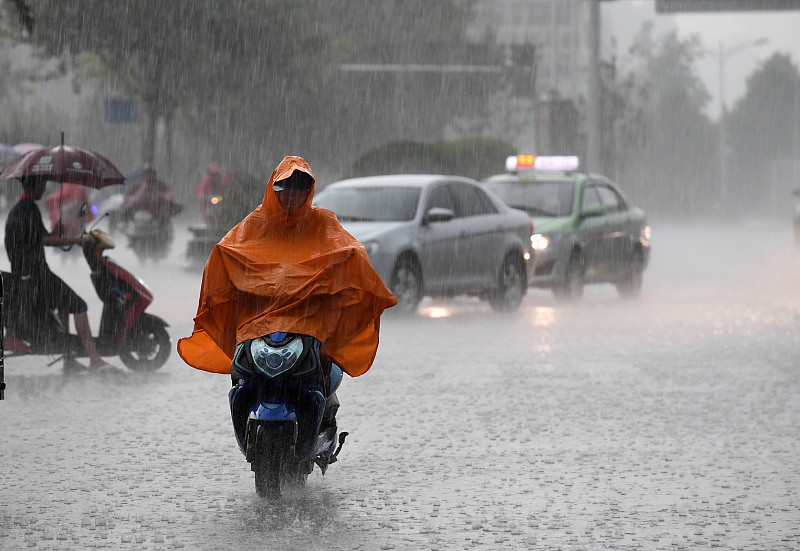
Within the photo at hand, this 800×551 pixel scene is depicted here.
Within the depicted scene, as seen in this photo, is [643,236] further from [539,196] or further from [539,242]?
[539,242]

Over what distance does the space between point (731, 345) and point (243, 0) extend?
112 feet

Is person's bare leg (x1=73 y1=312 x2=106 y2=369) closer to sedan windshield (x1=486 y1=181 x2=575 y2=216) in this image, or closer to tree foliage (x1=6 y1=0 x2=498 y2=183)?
sedan windshield (x1=486 y1=181 x2=575 y2=216)

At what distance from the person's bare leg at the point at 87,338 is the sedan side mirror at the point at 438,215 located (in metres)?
5.71

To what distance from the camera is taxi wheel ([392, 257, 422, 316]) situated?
15547 mm

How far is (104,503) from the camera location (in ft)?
21.3

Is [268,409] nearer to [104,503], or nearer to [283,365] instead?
[283,365]

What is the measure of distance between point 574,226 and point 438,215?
3005 millimetres

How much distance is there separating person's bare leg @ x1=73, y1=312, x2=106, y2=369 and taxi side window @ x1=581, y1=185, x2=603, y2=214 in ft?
29.7

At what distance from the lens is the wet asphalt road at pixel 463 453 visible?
6.01m

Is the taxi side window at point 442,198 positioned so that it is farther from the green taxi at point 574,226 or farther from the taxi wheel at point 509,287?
the green taxi at point 574,226

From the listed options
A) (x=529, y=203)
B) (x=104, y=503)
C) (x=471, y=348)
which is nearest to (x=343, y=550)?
(x=104, y=503)

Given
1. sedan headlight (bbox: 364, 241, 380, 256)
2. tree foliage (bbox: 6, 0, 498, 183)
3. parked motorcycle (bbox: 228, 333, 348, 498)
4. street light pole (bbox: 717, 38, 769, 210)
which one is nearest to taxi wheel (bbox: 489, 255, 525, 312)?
sedan headlight (bbox: 364, 241, 380, 256)

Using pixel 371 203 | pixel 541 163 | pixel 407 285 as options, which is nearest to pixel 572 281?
pixel 541 163

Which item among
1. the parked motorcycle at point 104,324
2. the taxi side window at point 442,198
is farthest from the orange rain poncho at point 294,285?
the taxi side window at point 442,198
